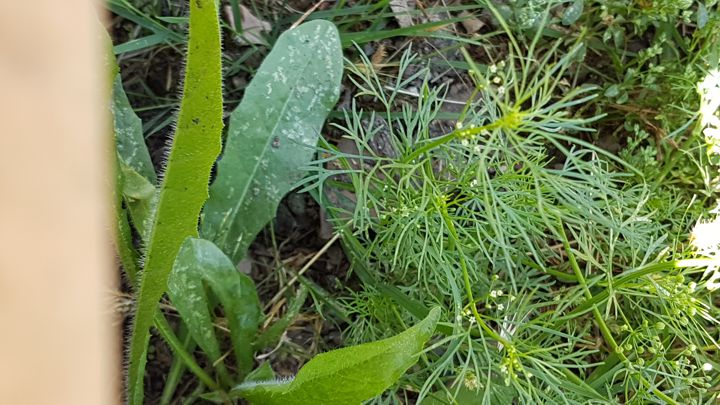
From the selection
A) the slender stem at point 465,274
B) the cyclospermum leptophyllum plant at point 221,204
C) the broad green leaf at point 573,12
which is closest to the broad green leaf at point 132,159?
the cyclospermum leptophyllum plant at point 221,204

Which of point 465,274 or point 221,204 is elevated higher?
point 465,274

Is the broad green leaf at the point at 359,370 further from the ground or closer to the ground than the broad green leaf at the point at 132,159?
closer to the ground

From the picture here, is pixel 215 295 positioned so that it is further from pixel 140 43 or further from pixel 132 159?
pixel 140 43

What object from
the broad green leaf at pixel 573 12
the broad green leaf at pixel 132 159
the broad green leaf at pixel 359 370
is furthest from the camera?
the broad green leaf at pixel 573 12

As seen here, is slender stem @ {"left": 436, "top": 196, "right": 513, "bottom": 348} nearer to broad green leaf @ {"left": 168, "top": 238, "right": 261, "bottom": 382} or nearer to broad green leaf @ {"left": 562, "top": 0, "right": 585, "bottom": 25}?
broad green leaf @ {"left": 168, "top": 238, "right": 261, "bottom": 382}

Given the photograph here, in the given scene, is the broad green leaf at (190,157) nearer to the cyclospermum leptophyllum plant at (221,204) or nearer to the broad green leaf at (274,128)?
the cyclospermum leptophyllum plant at (221,204)

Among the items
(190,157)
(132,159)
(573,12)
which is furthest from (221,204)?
(573,12)

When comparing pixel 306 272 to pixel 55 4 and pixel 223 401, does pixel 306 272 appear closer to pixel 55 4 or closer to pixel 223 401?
pixel 223 401

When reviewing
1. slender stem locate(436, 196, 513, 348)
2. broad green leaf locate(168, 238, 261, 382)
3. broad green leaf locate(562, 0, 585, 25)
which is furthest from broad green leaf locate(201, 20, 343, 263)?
broad green leaf locate(562, 0, 585, 25)
